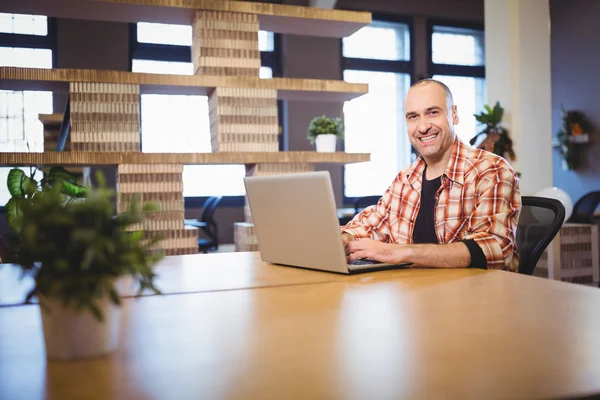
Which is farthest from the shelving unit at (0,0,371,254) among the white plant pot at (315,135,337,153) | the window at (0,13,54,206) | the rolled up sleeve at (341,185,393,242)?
the window at (0,13,54,206)

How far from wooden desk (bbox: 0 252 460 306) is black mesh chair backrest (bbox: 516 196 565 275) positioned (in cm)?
46

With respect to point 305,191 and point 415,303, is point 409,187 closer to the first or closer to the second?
point 305,191

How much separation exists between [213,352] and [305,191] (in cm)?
70

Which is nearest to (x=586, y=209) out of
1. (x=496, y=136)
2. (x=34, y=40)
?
(x=496, y=136)

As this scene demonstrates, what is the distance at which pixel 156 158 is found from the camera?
3.22 m

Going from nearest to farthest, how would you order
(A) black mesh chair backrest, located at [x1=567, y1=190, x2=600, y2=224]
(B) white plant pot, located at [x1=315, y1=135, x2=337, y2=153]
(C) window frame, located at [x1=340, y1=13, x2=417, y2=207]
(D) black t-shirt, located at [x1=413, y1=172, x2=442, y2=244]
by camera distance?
(D) black t-shirt, located at [x1=413, y1=172, x2=442, y2=244]
(B) white plant pot, located at [x1=315, y1=135, x2=337, y2=153]
(A) black mesh chair backrest, located at [x1=567, y1=190, x2=600, y2=224]
(C) window frame, located at [x1=340, y1=13, x2=417, y2=207]

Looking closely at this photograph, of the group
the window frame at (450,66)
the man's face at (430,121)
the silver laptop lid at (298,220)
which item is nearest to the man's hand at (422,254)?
the silver laptop lid at (298,220)

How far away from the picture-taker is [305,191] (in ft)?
4.83

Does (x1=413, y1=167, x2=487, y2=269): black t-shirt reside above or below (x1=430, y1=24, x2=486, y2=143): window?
below

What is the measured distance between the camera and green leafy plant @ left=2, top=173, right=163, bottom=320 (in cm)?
71

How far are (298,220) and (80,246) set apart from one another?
87 centimetres

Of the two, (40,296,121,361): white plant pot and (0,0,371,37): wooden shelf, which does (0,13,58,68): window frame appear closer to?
(0,0,371,37): wooden shelf

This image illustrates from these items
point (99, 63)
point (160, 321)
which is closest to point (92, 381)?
point (160, 321)

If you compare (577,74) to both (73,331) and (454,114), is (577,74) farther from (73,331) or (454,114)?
(73,331)
